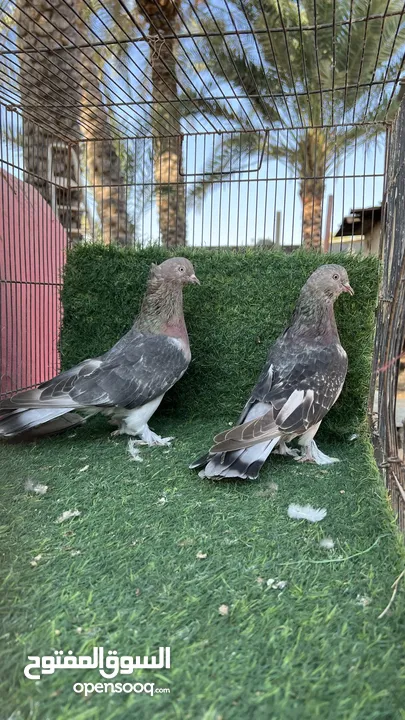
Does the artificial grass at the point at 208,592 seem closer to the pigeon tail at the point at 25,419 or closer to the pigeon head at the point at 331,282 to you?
the pigeon tail at the point at 25,419

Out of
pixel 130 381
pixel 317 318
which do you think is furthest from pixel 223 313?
pixel 130 381

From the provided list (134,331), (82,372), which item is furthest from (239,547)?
(134,331)

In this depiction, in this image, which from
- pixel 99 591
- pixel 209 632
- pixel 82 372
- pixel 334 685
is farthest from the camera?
pixel 82 372

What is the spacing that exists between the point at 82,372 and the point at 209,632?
1.91 m

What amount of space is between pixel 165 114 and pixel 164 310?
2040 millimetres

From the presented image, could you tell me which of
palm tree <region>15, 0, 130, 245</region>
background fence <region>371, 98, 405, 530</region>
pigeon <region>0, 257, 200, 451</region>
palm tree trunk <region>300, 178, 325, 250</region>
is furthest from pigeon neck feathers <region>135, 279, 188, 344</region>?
palm tree trunk <region>300, 178, 325, 250</region>

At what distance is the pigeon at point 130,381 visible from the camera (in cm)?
281

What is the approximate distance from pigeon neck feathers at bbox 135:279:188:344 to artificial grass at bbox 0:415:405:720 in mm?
998

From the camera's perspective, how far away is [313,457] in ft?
9.20

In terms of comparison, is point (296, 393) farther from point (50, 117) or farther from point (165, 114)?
point (50, 117)

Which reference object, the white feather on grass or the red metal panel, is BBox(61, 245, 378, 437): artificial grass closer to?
the red metal panel

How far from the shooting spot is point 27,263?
14.4ft

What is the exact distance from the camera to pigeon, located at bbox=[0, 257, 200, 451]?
9.23 ft

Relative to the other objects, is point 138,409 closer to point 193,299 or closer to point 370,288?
point 193,299
